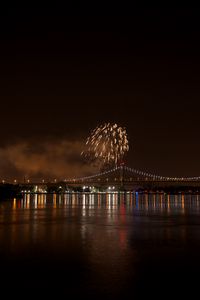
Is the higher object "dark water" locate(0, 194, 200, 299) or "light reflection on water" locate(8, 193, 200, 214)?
"light reflection on water" locate(8, 193, 200, 214)

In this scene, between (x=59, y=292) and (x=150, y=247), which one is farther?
(x=150, y=247)

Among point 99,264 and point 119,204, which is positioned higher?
point 119,204

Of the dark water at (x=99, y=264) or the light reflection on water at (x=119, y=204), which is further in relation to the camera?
the light reflection on water at (x=119, y=204)

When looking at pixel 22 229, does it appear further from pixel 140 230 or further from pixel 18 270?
pixel 18 270

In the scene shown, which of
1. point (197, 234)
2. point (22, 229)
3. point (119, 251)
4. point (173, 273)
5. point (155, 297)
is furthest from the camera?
point (22, 229)

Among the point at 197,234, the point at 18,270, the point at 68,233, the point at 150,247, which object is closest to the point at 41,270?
the point at 18,270

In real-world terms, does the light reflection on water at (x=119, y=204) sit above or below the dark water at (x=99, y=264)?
above

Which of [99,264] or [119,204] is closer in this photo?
[99,264]

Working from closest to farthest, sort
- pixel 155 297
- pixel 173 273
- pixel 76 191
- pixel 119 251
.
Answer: pixel 155 297 < pixel 173 273 < pixel 119 251 < pixel 76 191

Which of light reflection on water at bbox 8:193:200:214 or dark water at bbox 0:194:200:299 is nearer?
dark water at bbox 0:194:200:299
